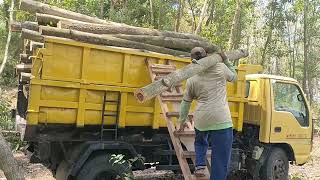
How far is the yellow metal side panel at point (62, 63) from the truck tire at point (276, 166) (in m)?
4.46

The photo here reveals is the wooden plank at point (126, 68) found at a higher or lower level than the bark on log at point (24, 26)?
lower

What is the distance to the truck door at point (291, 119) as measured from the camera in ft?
28.7

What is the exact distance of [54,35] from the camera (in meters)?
6.32

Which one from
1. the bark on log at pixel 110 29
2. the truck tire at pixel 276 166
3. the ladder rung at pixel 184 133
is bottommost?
the truck tire at pixel 276 166

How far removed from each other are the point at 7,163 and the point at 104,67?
210 cm

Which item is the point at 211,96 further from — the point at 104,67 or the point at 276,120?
the point at 276,120

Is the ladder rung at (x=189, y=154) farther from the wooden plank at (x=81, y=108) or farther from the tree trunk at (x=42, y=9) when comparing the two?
the tree trunk at (x=42, y=9)

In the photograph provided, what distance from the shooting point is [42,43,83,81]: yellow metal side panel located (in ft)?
19.8

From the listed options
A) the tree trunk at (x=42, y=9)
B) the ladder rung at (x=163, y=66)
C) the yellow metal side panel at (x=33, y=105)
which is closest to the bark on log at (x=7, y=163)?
the yellow metal side panel at (x=33, y=105)

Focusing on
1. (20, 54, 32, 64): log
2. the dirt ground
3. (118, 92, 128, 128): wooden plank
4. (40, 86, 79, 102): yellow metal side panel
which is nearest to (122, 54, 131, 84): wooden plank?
(118, 92, 128, 128): wooden plank

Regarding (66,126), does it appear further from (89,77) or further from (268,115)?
(268,115)

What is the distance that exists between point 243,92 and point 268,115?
30.6 inches

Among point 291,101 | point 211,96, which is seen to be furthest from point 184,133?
point 291,101

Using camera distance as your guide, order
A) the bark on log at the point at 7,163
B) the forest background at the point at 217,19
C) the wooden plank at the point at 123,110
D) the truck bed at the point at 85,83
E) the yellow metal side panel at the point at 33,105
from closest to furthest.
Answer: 1. the bark on log at the point at 7,163
2. the yellow metal side panel at the point at 33,105
3. the truck bed at the point at 85,83
4. the wooden plank at the point at 123,110
5. the forest background at the point at 217,19
